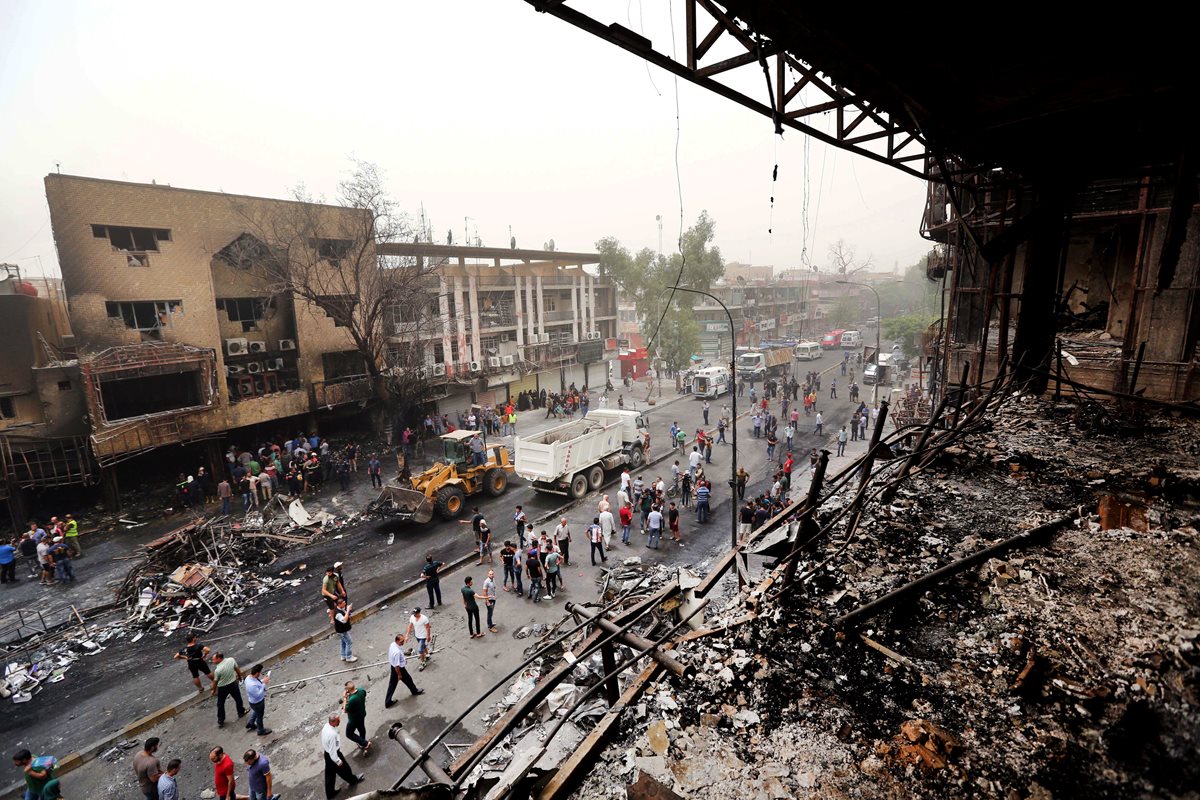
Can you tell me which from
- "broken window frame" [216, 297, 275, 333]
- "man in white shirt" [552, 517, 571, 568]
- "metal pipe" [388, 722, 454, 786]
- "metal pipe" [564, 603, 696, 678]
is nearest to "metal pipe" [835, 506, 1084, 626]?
"metal pipe" [564, 603, 696, 678]

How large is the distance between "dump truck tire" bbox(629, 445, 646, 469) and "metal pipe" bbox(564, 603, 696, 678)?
49.1ft

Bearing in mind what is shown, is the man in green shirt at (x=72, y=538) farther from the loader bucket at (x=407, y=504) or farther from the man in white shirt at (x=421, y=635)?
the man in white shirt at (x=421, y=635)

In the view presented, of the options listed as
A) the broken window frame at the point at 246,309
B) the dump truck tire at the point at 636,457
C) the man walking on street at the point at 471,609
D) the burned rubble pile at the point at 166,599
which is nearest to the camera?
the burned rubble pile at the point at 166,599

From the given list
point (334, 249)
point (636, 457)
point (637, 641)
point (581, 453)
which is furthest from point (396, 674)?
point (334, 249)

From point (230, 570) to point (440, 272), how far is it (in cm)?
1847

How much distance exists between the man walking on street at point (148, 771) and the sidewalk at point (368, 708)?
21.0 inches

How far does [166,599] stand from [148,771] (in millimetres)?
6142

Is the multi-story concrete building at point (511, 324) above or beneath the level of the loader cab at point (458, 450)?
above

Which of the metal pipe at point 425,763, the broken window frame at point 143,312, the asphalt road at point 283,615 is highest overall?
the broken window frame at point 143,312

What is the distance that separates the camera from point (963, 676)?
135 inches

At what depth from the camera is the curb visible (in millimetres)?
7859

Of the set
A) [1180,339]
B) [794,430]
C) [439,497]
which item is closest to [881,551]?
[1180,339]

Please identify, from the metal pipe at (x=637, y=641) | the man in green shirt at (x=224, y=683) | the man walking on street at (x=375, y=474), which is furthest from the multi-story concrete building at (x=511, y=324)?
the metal pipe at (x=637, y=641)

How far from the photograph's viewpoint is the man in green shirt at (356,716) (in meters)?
7.68
